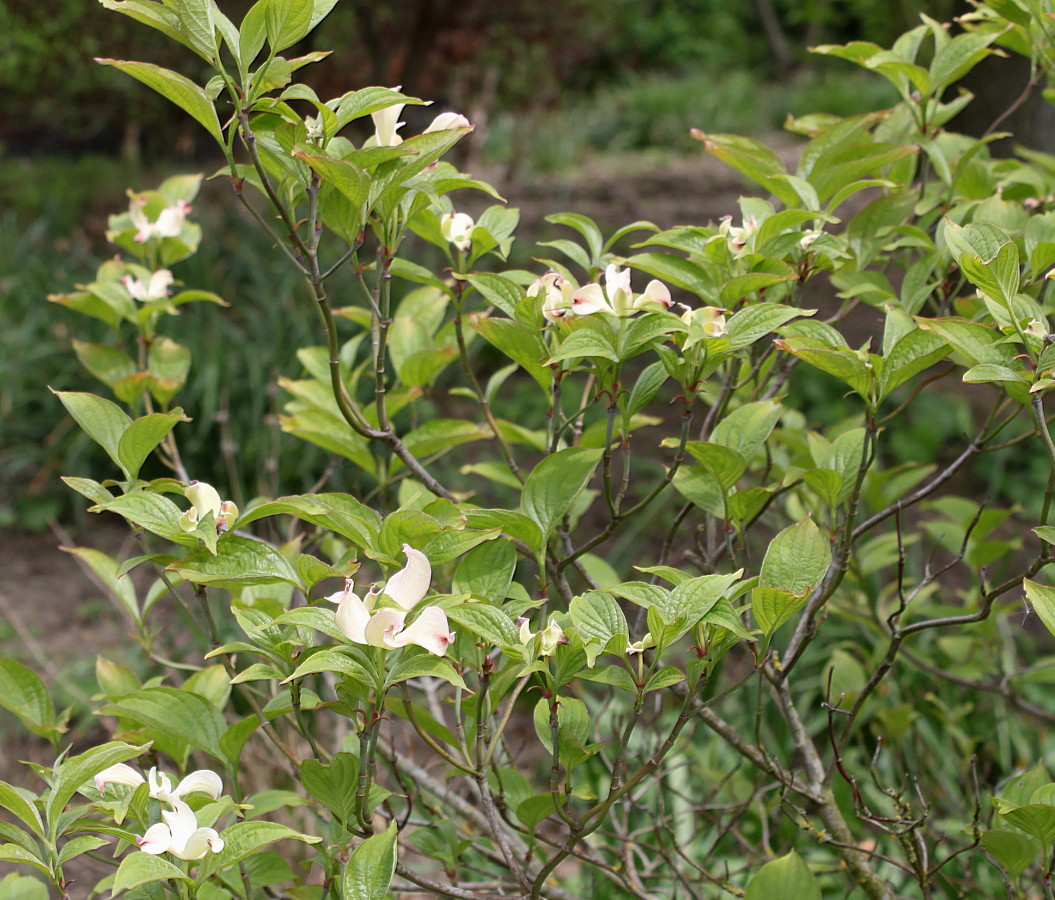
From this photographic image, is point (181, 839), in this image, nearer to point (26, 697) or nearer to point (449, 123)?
point (26, 697)

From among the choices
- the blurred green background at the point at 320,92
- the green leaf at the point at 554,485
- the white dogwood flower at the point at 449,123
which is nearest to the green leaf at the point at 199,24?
the white dogwood flower at the point at 449,123

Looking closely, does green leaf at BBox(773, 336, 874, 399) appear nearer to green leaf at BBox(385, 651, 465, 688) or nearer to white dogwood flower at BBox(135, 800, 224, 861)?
green leaf at BBox(385, 651, 465, 688)

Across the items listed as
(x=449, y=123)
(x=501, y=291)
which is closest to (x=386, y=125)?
(x=449, y=123)

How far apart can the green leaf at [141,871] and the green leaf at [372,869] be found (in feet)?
0.37

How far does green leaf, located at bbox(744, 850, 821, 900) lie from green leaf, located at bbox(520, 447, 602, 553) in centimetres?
33

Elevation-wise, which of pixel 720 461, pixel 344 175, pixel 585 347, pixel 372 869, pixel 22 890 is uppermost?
pixel 344 175

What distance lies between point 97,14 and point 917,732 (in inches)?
223

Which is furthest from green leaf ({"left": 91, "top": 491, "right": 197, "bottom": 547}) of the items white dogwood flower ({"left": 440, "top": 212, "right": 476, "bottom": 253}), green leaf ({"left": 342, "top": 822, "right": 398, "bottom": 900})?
white dogwood flower ({"left": 440, "top": 212, "right": 476, "bottom": 253})

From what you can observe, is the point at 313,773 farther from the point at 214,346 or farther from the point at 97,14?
the point at 97,14

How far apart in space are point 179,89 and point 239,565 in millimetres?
347

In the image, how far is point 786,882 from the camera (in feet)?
2.57

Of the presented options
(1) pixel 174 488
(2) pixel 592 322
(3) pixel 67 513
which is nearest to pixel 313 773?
(1) pixel 174 488

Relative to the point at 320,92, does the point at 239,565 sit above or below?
below

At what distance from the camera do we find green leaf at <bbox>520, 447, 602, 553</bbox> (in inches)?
32.8
